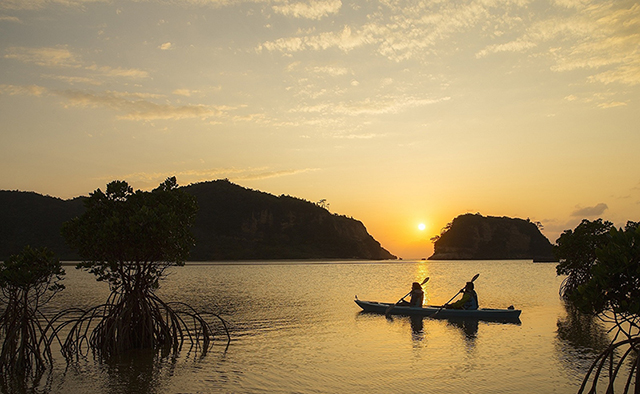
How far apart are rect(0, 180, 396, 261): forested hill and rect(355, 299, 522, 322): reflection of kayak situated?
3409 inches

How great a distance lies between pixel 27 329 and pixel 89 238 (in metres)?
3.70

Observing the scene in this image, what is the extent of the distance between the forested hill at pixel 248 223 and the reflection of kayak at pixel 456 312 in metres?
86.6

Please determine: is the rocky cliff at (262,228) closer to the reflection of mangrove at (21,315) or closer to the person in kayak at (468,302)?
the person in kayak at (468,302)

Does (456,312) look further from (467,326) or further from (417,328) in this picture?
(417,328)

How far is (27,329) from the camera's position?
44.8 ft

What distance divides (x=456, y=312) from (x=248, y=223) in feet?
408

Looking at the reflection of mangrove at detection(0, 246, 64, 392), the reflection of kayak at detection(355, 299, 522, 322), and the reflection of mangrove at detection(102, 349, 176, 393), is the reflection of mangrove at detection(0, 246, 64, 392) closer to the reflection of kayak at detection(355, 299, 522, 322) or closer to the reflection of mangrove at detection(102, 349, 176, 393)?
the reflection of mangrove at detection(102, 349, 176, 393)

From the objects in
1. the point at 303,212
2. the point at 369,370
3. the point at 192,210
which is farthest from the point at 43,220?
the point at 369,370

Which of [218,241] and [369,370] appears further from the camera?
[218,241]

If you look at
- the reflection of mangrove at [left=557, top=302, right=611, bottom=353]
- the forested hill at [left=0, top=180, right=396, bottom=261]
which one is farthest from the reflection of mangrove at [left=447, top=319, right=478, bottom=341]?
the forested hill at [left=0, top=180, right=396, bottom=261]

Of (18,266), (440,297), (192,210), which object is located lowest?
(440,297)

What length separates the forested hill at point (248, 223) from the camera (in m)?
107

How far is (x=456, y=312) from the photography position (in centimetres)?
2641

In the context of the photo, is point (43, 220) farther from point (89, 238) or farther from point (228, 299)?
point (89, 238)
